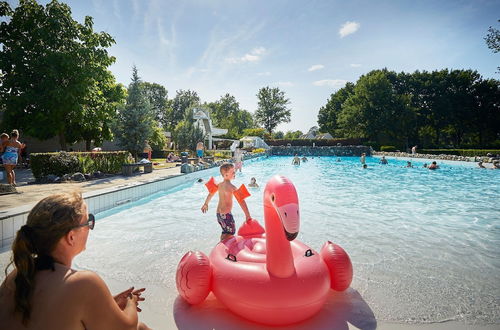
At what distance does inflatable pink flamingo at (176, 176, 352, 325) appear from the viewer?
2791 mm

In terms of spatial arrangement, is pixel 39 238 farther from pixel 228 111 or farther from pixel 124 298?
pixel 228 111

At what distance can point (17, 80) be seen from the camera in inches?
670

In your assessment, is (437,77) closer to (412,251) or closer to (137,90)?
(137,90)

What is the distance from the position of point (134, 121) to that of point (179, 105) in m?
55.1

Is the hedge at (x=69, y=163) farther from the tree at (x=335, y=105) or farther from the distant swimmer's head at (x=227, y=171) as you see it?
the tree at (x=335, y=105)

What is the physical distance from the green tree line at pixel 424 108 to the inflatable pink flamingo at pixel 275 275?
49520 millimetres

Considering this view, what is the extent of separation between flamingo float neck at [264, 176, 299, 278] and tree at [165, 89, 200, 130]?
233 feet

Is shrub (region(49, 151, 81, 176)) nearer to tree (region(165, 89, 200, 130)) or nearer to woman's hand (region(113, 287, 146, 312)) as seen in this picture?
woman's hand (region(113, 287, 146, 312))

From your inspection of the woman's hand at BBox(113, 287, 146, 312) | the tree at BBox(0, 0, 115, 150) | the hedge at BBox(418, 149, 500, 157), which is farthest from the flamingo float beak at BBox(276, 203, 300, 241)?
the hedge at BBox(418, 149, 500, 157)

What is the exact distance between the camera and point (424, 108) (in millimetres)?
53719

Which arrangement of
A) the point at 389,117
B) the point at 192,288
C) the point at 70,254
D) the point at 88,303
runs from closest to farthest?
the point at 88,303, the point at 70,254, the point at 192,288, the point at 389,117

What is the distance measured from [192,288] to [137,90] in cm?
1920

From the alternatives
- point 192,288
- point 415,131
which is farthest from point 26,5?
point 415,131

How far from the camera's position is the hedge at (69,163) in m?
12.3
